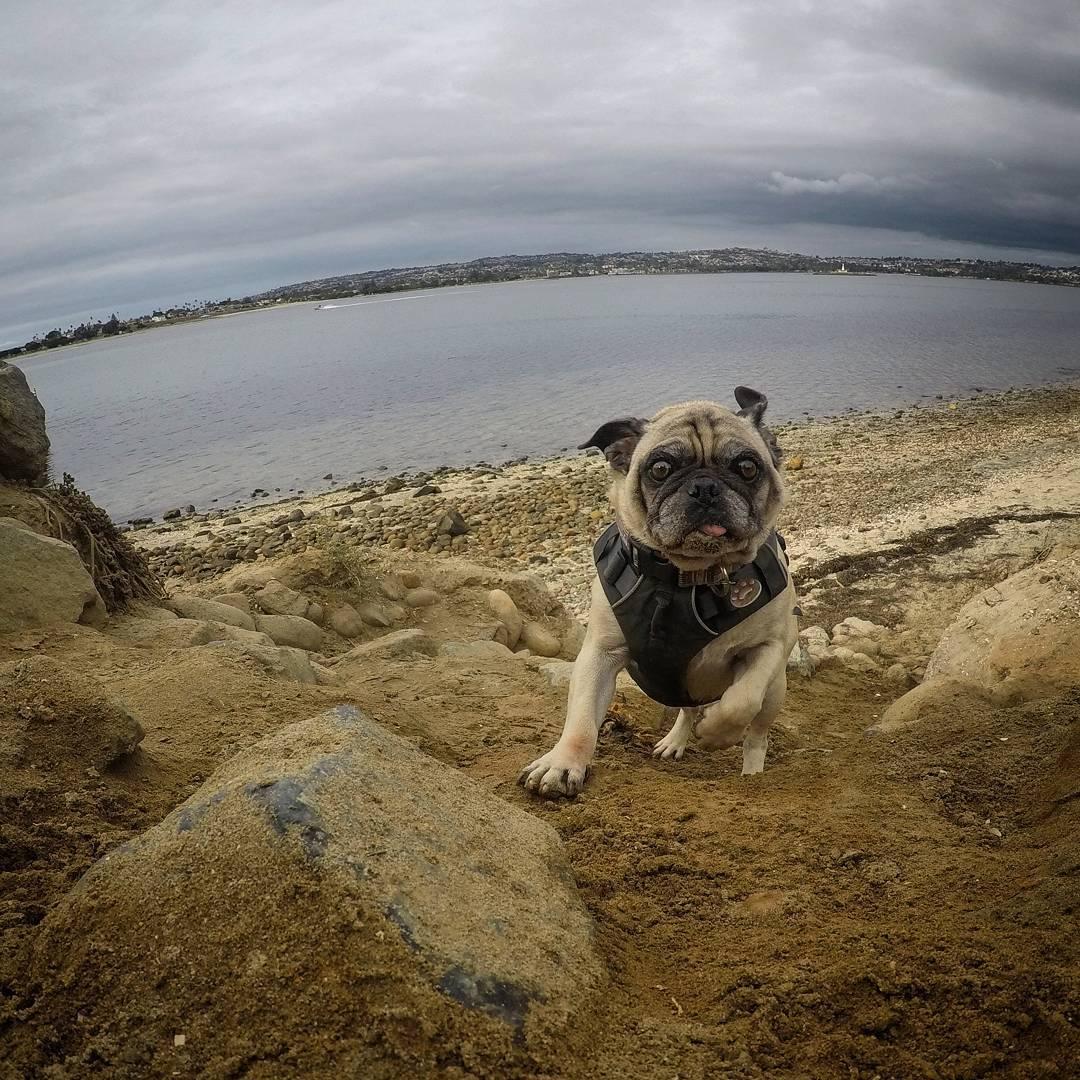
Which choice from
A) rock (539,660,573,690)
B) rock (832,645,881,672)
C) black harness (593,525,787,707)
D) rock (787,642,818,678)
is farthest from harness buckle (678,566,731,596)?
rock (832,645,881,672)

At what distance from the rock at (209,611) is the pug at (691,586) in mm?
4096

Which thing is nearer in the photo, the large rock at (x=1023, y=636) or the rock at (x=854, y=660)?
the large rock at (x=1023, y=636)

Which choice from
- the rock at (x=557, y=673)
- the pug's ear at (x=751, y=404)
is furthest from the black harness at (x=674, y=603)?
the rock at (x=557, y=673)

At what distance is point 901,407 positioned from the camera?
31578 mm

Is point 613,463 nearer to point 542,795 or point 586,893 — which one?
point 542,795

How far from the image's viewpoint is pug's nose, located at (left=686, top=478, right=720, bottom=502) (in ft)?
15.7

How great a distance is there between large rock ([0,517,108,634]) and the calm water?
1655 centimetres

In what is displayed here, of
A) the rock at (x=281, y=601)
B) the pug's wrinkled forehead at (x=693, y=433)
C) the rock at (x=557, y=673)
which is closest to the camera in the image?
the pug's wrinkled forehead at (x=693, y=433)

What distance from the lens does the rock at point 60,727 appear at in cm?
338

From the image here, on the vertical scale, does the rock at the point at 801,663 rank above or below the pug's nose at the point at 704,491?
below

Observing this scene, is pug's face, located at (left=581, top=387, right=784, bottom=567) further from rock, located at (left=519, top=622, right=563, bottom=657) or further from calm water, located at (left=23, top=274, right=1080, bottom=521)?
calm water, located at (left=23, top=274, right=1080, bottom=521)

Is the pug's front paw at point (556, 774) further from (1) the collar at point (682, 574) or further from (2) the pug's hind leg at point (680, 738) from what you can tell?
(2) the pug's hind leg at point (680, 738)

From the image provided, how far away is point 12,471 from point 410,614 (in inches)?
168

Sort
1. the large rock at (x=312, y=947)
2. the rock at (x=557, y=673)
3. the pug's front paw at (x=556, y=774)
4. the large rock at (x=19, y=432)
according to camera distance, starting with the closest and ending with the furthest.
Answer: the large rock at (x=312, y=947) → the pug's front paw at (x=556, y=774) → the rock at (x=557, y=673) → the large rock at (x=19, y=432)
